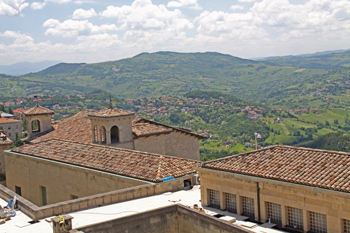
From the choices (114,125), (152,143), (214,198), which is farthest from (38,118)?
(214,198)

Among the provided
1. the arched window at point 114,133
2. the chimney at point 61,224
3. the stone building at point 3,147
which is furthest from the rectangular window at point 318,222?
the stone building at point 3,147

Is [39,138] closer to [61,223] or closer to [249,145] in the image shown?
[61,223]

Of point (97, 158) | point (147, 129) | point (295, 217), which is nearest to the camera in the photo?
point (295, 217)

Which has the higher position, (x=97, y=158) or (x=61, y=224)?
(x=61, y=224)

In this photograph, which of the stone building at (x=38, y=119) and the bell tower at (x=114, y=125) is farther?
the stone building at (x=38, y=119)

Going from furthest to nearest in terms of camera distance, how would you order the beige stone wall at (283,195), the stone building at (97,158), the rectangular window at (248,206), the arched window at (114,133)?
the arched window at (114,133), the stone building at (97,158), the rectangular window at (248,206), the beige stone wall at (283,195)

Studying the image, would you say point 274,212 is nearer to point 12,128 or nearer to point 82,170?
point 82,170

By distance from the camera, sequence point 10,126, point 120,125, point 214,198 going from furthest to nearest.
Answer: point 10,126, point 120,125, point 214,198

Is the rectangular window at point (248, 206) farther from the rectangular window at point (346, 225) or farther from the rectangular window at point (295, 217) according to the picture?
the rectangular window at point (346, 225)

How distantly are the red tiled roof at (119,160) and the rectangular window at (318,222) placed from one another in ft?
29.5

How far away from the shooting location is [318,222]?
54.4ft

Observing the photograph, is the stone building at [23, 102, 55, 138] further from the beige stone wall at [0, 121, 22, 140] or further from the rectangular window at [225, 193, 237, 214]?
the beige stone wall at [0, 121, 22, 140]

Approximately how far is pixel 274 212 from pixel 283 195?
1.05m

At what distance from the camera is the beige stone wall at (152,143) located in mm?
35981
